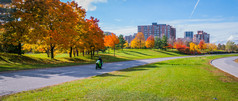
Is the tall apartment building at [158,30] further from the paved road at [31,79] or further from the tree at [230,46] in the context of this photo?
the paved road at [31,79]

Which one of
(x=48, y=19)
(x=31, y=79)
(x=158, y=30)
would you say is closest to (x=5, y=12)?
(x=48, y=19)

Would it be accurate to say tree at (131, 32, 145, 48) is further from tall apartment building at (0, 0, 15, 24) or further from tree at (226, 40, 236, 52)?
tall apartment building at (0, 0, 15, 24)

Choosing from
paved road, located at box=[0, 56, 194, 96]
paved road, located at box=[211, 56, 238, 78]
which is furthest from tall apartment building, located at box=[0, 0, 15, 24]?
paved road, located at box=[211, 56, 238, 78]

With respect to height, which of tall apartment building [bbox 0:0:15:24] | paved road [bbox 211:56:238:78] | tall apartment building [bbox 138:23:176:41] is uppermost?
tall apartment building [bbox 138:23:176:41]

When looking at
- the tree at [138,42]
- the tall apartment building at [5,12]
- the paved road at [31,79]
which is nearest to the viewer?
the paved road at [31,79]

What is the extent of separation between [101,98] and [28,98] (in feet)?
8.41

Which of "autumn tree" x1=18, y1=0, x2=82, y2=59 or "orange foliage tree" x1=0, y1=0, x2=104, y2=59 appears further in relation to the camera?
"autumn tree" x1=18, y1=0, x2=82, y2=59

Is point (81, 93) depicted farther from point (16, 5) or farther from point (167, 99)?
point (16, 5)

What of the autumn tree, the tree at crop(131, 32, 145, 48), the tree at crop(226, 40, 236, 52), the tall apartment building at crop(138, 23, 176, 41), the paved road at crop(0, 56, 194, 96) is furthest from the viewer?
the tall apartment building at crop(138, 23, 176, 41)

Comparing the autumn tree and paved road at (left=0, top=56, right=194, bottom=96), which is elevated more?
the autumn tree

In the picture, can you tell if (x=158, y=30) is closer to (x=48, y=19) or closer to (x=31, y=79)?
(x=48, y=19)

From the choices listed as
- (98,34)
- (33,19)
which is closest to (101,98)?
(33,19)

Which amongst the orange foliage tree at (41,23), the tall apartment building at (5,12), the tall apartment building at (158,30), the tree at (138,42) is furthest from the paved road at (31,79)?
the tall apartment building at (158,30)

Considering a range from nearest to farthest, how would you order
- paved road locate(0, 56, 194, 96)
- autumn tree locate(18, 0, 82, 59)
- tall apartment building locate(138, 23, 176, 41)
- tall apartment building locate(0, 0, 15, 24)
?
1. paved road locate(0, 56, 194, 96)
2. tall apartment building locate(0, 0, 15, 24)
3. autumn tree locate(18, 0, 82, 59)
4. tall apartment building locate(138, 23, 176, 41)
